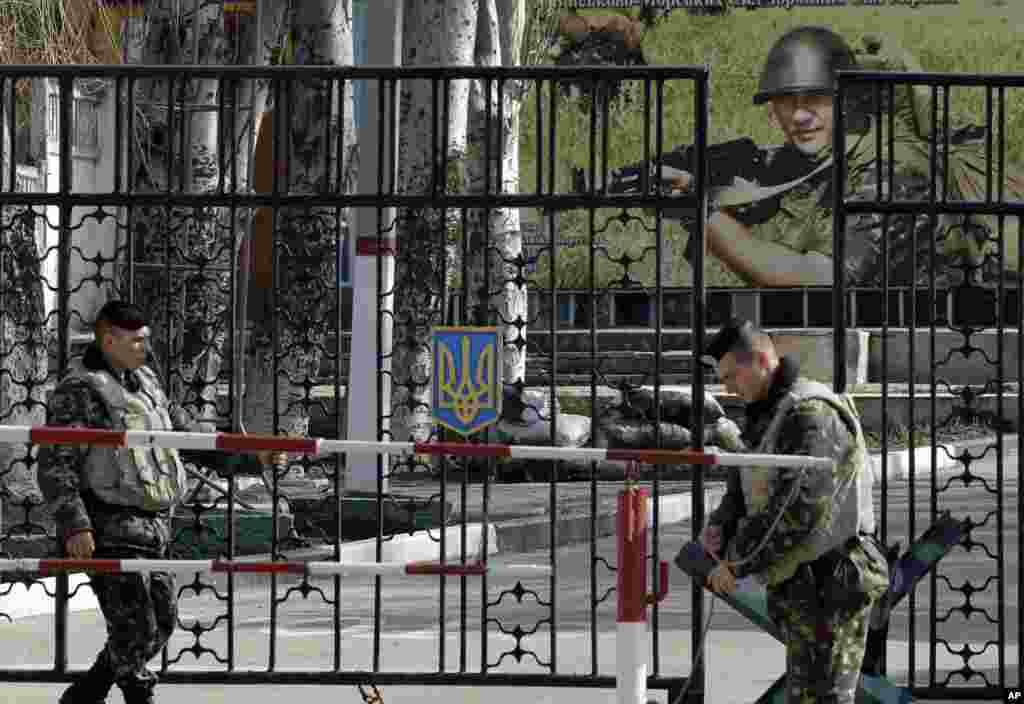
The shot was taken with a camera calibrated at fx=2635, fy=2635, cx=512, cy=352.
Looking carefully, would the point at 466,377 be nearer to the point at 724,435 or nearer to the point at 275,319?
the point at 275,319

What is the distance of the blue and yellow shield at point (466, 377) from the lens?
10.2m

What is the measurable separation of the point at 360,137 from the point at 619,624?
1168cm

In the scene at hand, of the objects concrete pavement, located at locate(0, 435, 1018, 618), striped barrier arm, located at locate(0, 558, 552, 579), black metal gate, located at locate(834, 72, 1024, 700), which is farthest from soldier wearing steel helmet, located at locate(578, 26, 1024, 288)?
striped barrier arm, located at locate(0, 558, 552, 579)

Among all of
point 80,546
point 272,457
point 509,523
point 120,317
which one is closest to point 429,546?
point 509,523

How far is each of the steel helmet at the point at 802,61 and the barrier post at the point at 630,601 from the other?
44.9 m

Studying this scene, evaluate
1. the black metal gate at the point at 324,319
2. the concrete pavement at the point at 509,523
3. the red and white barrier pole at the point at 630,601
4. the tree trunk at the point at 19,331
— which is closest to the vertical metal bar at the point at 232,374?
the black metal gate at the point at 324,319

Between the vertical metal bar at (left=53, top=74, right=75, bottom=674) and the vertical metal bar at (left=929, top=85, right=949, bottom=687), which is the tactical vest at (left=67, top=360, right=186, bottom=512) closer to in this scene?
the vertical metal bar at (left=53, top=74, right=75, bottom=674)

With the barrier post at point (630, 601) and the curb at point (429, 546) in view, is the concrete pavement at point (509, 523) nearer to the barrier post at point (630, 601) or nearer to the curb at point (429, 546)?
the curb at point (429, 546)

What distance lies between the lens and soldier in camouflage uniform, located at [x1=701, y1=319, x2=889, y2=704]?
26.2 feet

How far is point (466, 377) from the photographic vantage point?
33.8 ft

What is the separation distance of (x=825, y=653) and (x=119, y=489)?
8.67 ft

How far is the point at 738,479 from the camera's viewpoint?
838 centimetres

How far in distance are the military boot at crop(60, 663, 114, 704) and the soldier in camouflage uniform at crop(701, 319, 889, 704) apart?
2.52 meters

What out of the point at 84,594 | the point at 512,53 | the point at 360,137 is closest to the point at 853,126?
the point at 512,53
